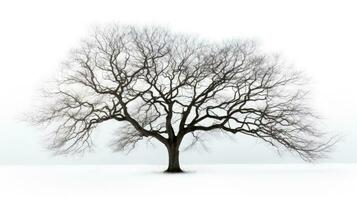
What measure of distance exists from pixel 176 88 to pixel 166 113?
125 cm

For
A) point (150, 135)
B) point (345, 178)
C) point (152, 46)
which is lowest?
point (345, 178)

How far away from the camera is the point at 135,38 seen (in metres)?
24.3

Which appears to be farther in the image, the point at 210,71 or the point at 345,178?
the point at 210,71

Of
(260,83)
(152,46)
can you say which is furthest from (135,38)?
(260,83)

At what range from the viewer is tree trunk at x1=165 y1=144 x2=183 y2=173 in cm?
2486

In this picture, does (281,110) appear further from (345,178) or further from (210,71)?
A: (345,178)

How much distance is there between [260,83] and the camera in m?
25.4

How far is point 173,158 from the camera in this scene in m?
25.1

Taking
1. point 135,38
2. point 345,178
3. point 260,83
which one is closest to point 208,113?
point 260,83

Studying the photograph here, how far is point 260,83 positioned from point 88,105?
7.69 m

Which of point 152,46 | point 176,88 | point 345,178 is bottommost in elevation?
point 345,178

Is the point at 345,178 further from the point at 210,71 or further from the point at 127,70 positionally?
the point at 127,70

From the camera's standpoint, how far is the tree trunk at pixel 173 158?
81.6 ft

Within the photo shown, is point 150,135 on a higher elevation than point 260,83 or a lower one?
lower
